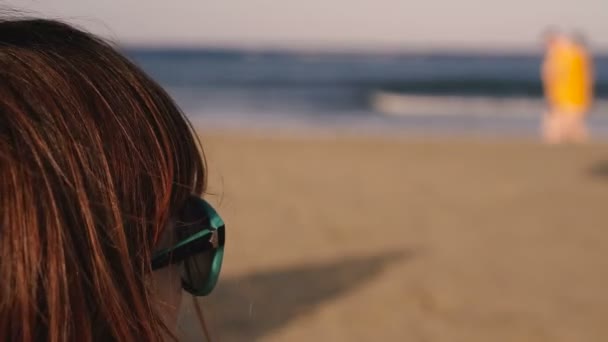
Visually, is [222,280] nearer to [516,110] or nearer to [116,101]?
[116,101]

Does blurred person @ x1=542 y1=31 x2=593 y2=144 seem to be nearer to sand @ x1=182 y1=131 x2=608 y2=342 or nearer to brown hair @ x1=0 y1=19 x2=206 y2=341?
sand @ x1=182 y1=131 x2=608 y2=342

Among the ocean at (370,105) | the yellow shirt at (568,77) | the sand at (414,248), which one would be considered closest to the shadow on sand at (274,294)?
the sand at (414,248)

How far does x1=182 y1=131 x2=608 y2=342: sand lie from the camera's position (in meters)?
4.20

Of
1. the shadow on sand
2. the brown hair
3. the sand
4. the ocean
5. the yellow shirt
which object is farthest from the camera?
the ocean

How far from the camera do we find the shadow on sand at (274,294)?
4023mm

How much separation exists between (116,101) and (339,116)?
659 inches

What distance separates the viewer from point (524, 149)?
33.7 ft

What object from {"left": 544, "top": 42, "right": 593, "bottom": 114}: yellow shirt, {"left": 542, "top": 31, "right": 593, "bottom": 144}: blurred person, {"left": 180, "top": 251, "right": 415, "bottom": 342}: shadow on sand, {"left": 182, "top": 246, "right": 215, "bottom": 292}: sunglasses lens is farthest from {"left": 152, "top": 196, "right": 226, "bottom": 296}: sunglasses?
{"left": 544, "top": 42, "right": 593, "bottom": 114}: yellow shirt

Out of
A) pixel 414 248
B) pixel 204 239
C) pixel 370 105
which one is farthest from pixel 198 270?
pixel 370 105

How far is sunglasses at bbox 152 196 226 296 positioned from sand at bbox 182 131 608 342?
178 cm

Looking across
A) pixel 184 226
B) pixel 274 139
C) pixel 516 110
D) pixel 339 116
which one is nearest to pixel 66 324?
pixel 184 226

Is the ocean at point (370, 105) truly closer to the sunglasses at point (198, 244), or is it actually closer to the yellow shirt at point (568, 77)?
the yellow shirt at point (568, 77)

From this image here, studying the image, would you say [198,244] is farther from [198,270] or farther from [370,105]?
[370,105]

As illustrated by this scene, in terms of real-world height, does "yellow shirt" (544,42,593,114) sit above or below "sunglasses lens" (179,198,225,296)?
→ below
